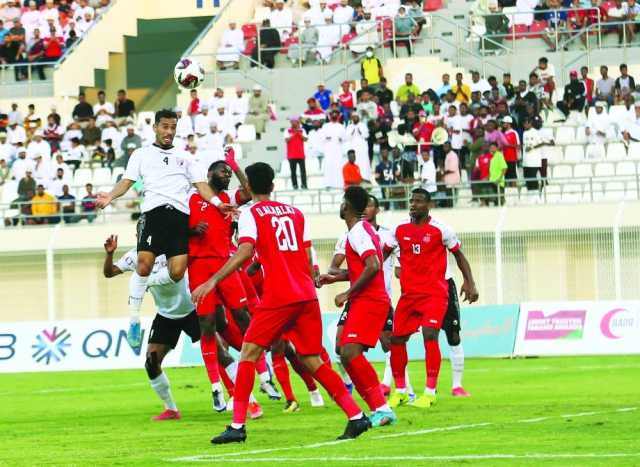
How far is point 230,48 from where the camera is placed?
43500 mm

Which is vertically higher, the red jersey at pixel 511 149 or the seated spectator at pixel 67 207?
the red jersey at pixel 511 149

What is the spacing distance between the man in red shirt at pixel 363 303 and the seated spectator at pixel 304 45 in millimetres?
27820

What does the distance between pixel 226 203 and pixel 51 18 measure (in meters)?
31.2

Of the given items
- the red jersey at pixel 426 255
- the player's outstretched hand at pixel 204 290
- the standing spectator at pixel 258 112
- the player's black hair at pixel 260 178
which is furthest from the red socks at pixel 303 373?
the standing spectator at pixel 258 112

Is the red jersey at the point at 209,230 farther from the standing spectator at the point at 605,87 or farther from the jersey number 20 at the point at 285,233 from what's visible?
the standing spectator at the point at 605,87

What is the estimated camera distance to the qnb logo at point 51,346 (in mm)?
30953

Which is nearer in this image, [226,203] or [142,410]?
[226,203]

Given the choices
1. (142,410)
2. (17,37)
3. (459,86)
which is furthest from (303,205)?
(142,410)

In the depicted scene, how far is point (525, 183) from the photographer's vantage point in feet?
114

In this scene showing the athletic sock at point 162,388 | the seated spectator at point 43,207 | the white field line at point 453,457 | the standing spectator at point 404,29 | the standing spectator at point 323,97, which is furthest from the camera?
the standing spectator at point 404,29

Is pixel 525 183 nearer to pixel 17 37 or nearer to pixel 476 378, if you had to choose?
pixel 476 378

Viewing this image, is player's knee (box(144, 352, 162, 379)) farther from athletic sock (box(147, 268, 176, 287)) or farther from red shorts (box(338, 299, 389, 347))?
red shorts (box(338, 299, 389, 347))

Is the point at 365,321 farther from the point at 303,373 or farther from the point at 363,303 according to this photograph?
the point at 303,373

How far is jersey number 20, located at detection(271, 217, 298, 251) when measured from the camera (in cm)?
1302
